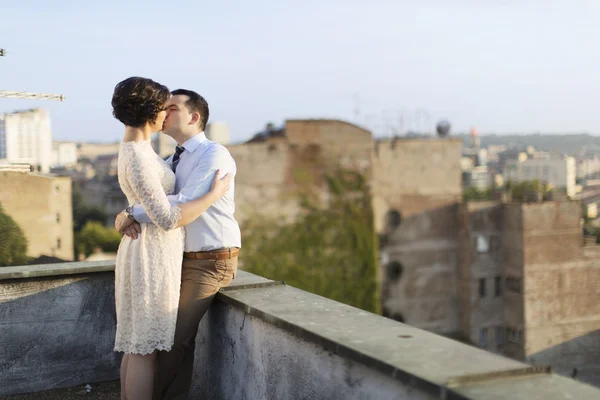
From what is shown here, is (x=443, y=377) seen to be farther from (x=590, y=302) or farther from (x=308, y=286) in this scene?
(x=590, y=302)

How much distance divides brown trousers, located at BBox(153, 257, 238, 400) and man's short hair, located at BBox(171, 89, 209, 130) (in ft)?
1.99

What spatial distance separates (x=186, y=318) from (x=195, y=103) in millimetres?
903

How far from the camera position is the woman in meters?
2.96

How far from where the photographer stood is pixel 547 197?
1271 inches

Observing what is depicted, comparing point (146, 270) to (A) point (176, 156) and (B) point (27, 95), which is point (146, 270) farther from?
(B) point (27, 95)

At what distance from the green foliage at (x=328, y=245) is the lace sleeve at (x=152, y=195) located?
22.8 meters

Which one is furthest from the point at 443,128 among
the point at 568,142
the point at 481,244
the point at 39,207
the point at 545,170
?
the point at 545,170

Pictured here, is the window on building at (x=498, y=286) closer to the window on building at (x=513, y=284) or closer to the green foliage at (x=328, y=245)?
the window on building at (x=513, y=284)

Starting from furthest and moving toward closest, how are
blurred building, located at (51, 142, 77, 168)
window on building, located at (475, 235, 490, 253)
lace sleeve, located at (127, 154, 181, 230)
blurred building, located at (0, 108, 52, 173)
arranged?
window on building, located at (475, 235, 490, 253) < blurred building, located at (51, 142, 77, 168) < blurred building, located at (0, 108, 52, 173) < lace sleeve, located at (127, 154, 181, 230)

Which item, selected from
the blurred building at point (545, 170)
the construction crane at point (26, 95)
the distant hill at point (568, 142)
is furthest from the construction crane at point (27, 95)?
the blurred building at point (545, 170)

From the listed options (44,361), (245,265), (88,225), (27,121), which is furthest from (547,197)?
(44,361)

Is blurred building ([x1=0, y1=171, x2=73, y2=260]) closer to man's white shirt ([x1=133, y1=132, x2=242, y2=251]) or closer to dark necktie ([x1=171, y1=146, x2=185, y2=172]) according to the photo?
dark necktie ([x1=171, y1=146, x2=185, y2=172])

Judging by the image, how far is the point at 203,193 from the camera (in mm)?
3035

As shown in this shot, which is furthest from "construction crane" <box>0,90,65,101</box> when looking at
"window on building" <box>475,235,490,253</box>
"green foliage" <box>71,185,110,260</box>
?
"window on building" <box>475,235,490,253</box>
